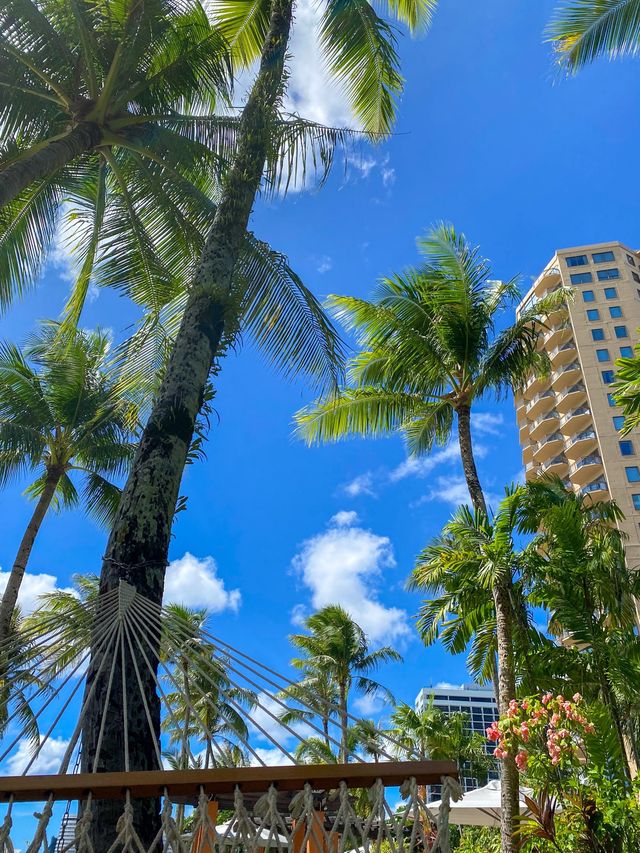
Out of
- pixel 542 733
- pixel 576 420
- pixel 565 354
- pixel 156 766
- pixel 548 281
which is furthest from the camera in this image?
pixel 548 281

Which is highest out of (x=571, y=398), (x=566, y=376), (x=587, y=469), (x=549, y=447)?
(x=566, y=376)

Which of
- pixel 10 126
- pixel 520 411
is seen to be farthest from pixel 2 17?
pixel 520 411

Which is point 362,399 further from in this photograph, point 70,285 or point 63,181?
point 63,181

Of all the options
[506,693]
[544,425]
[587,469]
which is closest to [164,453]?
[506,693]

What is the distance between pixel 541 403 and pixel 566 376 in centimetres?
268

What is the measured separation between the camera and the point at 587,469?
1555 inches

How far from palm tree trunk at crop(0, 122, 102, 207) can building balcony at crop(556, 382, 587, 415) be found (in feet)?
133

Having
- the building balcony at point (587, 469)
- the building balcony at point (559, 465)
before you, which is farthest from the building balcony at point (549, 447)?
the building balcony at point (587, 469)

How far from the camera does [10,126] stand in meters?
5.66

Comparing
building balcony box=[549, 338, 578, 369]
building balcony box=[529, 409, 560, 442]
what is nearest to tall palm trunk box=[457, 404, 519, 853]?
building balcony box=[549, 338, 578, 369]

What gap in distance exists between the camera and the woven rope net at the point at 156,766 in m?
1.77

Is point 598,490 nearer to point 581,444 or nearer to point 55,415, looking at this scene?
point 581,444

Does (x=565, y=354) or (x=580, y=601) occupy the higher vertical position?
(x=565, y=354)

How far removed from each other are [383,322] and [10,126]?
6596 mm
